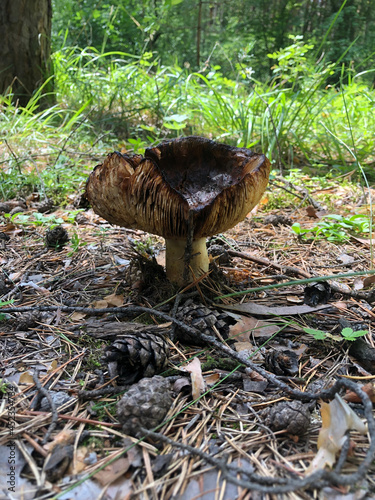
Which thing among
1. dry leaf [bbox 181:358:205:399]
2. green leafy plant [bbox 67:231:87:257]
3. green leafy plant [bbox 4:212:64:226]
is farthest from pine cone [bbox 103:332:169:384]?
green leafy plant [bbox 4:212:64:226]

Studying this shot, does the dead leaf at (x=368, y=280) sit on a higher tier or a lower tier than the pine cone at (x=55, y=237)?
higher

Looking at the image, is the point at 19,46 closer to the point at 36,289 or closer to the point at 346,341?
the point at 36,289

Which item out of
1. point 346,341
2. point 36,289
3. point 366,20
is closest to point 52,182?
point 36,289

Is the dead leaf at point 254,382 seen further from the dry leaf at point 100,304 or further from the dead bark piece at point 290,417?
the dry leaf at point 100,304

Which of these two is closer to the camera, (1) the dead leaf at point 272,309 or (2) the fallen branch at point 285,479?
(2) the fallen branch at point 285,479

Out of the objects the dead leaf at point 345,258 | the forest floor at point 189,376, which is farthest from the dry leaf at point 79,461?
the dead leaf at point 345,258

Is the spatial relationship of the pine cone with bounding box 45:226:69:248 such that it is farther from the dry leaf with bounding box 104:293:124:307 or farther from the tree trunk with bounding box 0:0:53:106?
the tree trunk with bounding box 0:0:53:106

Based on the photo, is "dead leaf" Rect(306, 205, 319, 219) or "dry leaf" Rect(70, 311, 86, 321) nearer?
"dry leaf" Rect(70, 311, 86, 321)

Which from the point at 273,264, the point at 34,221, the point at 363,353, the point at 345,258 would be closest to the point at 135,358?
the point at 363,353
